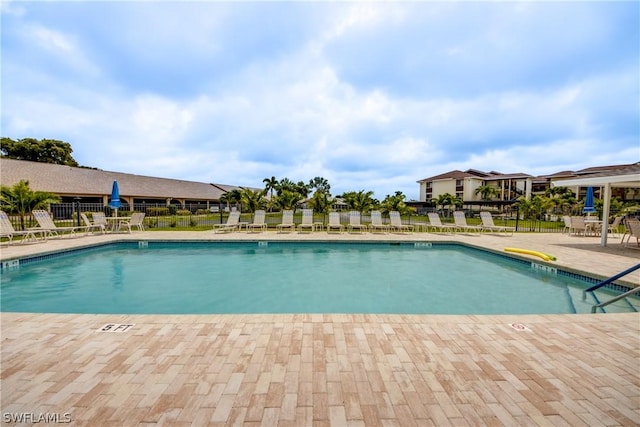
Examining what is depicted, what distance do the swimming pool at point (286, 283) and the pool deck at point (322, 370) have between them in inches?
63.5

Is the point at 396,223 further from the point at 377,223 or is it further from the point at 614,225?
the point at 614,225

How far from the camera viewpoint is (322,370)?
92.7 inches

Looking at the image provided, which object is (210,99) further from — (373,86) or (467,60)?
(467,60)

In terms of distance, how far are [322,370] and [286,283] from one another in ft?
14.0

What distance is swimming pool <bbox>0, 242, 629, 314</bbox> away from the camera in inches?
199

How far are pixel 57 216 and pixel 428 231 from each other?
25.3 metres

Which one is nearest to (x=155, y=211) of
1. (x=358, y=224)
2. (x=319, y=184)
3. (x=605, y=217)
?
(x=358, y=224)

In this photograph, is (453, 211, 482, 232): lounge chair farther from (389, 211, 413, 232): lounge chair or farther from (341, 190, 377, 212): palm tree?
(341, 190, 377, 212): palm tree

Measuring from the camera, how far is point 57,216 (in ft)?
69.5

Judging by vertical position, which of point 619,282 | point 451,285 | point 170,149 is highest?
point 170,149

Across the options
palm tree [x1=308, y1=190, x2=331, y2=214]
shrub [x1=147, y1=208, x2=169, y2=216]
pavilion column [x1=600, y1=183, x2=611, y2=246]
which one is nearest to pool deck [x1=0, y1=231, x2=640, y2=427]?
pavilion column [x1=600, y1=183, x2=611, y2=246]

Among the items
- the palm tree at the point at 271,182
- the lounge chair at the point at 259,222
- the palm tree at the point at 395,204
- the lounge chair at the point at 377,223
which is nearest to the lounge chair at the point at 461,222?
the lounge chair at the point at 377,223

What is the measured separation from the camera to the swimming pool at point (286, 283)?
5.06 meters

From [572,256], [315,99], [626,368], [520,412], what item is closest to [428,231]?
[572,256]
